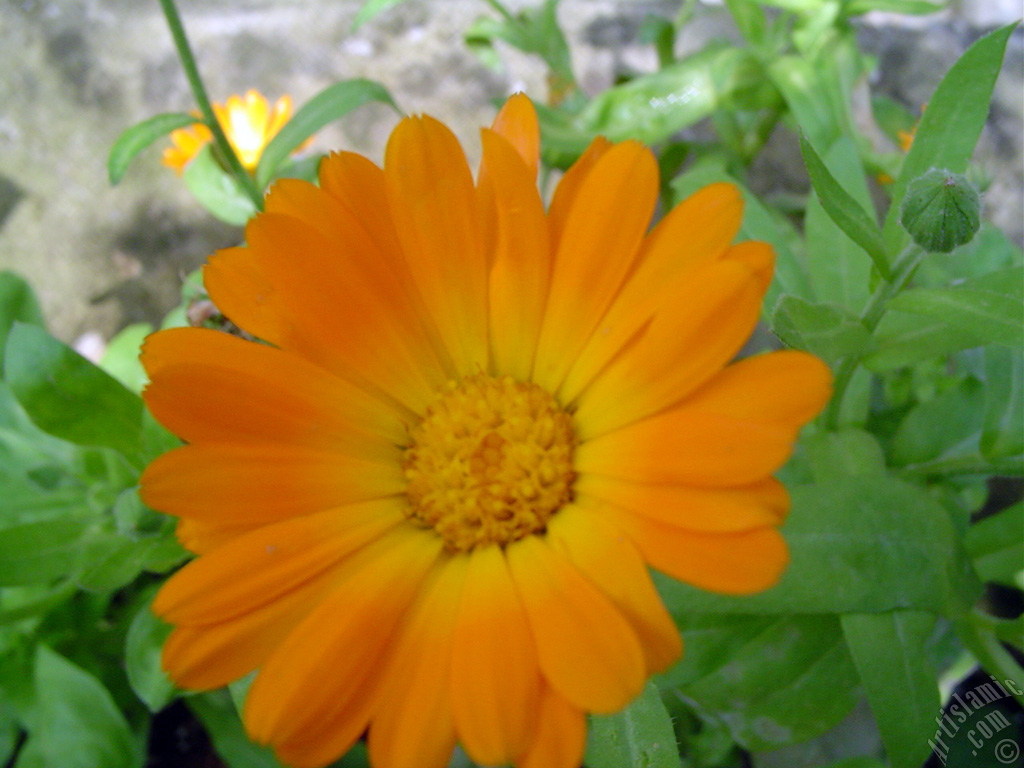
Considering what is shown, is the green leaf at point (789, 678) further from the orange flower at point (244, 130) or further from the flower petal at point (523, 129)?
the orange flower at point (244, 130)

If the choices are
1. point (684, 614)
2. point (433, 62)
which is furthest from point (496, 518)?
point (433, 62)

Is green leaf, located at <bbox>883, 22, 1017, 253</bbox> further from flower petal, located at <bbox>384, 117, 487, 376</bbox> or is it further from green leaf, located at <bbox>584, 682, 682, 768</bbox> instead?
green leaf, located at <bbox>584, 682, 682, 768</bbox>

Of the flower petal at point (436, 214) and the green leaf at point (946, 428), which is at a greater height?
the flower petal at point (436, 214)

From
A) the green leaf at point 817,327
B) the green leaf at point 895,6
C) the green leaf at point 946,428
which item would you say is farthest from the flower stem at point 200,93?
the green leaf at point 895,6

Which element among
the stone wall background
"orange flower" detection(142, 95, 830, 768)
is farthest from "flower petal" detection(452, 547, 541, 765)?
the stone wall background

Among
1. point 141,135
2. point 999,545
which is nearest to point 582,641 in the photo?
point 999,545

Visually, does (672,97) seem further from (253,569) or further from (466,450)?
(253,569)
